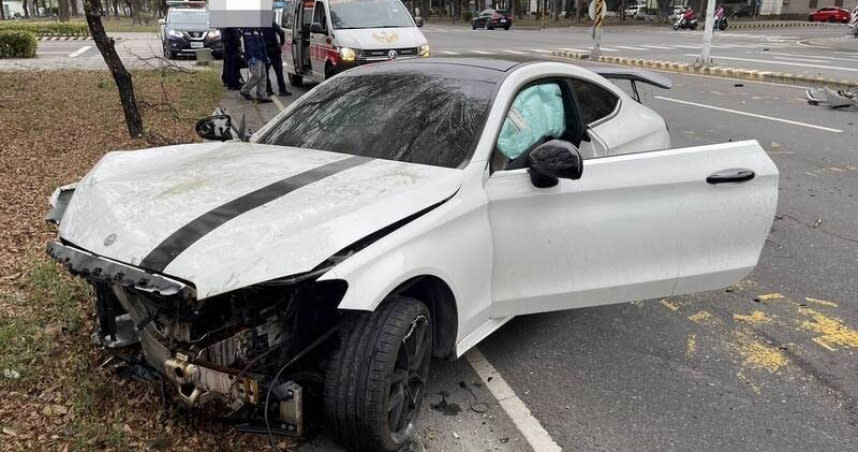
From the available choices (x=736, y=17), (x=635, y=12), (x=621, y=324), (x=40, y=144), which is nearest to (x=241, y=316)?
(x=621, y=324)

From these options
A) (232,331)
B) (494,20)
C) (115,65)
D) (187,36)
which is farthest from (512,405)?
(494,20)

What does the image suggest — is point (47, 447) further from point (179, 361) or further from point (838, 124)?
point (838, 124)

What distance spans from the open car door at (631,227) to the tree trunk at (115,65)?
670 cm

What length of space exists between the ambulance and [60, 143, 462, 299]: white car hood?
29.0 ft

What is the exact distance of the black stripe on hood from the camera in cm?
238

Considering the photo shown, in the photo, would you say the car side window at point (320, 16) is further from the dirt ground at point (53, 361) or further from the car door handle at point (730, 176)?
the car door handle at point (730, 176)

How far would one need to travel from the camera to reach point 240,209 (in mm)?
2637

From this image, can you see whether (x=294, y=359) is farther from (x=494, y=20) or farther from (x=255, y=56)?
(x=494, y=20)

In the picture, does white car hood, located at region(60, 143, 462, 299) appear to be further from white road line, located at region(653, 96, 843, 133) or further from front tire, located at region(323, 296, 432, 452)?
white road line, located at region(653, 96, 843, 133)

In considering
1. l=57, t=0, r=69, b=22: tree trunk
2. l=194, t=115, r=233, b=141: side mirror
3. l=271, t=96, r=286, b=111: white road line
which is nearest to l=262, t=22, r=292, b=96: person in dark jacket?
l=271, t=96, r=286, b=111: white road line

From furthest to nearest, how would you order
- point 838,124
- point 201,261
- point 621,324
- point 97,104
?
point 97,104 → point 838,124 → point 621,324 → point 201,261

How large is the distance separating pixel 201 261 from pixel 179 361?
0.42m

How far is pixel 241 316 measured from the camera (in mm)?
2521

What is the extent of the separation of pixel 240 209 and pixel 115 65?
6.75m
